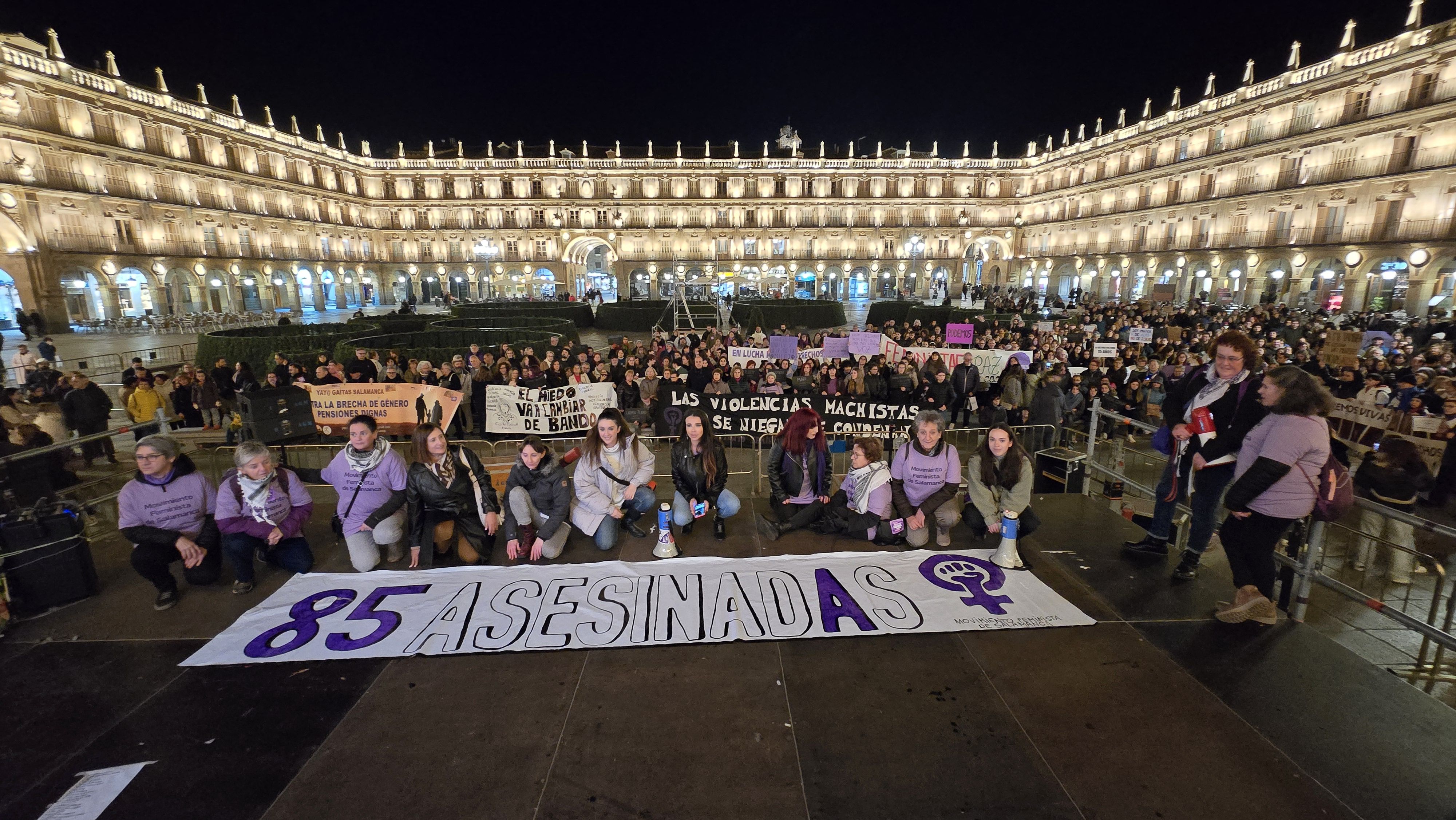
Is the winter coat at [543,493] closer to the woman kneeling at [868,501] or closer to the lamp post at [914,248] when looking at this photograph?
the woman kneeling at [868,501]

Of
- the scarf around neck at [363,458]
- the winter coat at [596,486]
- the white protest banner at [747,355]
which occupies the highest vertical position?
the white protest banner at [747,355]

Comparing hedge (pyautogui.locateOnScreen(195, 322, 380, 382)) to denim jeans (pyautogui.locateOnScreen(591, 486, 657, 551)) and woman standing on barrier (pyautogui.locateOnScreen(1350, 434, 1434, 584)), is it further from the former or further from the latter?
woman standing on barrier (pyautogui.locateOnScreen(1350, 434, 1434, 584))

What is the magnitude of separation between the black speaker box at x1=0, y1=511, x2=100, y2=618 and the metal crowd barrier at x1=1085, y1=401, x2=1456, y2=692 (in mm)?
9643

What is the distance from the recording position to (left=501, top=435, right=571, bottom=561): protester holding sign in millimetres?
5820

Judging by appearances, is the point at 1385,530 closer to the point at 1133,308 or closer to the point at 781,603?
the point at 781,603

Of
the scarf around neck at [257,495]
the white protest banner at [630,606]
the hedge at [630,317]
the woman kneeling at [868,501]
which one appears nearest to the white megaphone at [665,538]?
the white protest banner at [630,606]

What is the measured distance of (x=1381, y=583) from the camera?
5984 mm

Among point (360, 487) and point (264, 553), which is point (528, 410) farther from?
point (264, 553)

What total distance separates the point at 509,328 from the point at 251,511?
19.5 metres

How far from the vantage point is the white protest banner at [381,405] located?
9.70 m

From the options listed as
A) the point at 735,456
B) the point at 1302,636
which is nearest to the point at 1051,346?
the point at 735,456

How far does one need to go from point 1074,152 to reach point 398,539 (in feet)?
223

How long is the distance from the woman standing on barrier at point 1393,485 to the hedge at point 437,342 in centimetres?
1695

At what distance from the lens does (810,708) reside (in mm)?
3807
